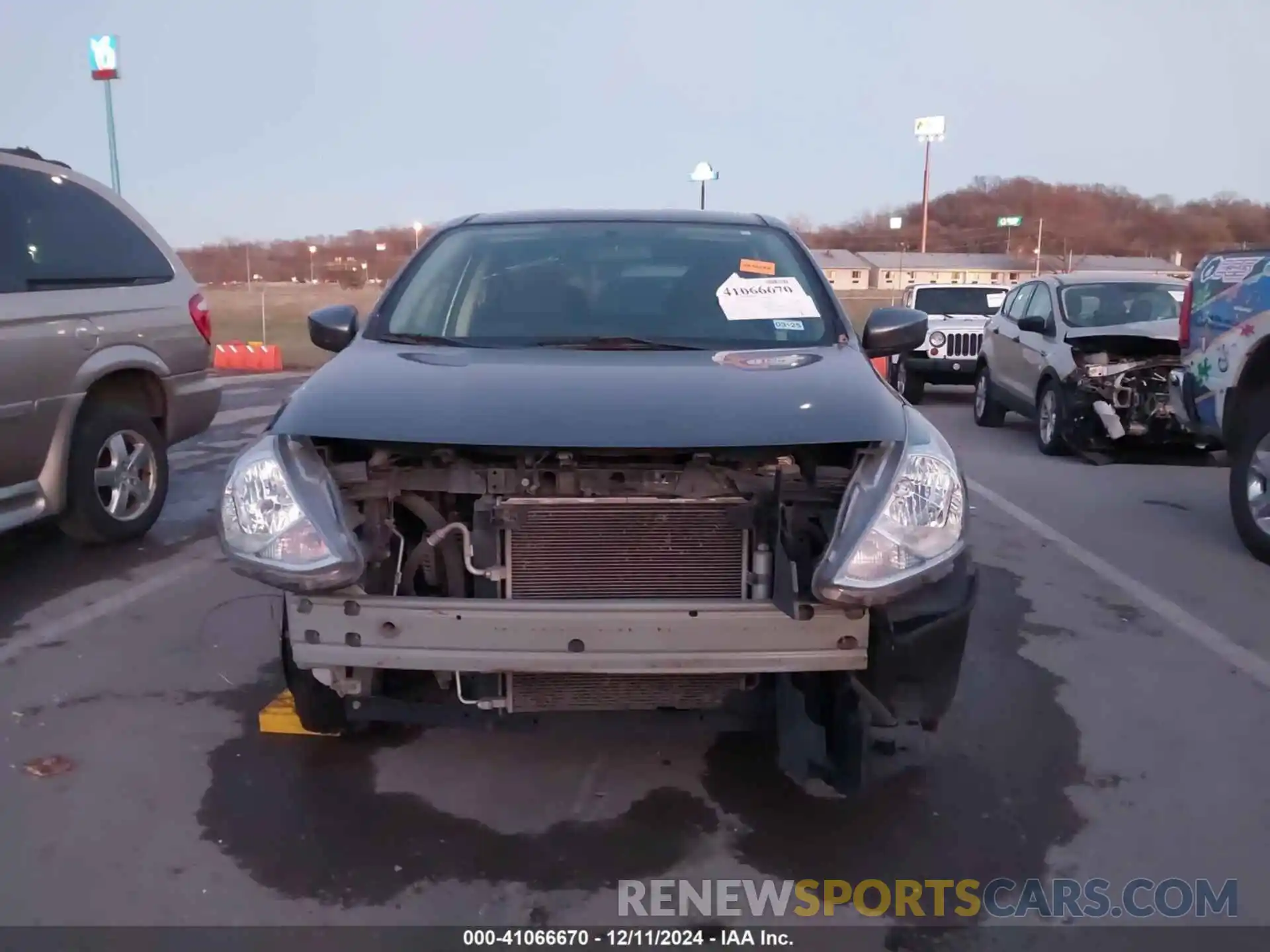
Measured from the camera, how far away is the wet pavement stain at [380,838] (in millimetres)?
2777

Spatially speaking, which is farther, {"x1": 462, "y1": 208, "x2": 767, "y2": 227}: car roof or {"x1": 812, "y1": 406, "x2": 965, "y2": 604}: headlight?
{"x1": 462, "y1": 208, "x2": 767, "y2": 227}: car roof

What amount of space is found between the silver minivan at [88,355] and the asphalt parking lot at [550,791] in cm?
69

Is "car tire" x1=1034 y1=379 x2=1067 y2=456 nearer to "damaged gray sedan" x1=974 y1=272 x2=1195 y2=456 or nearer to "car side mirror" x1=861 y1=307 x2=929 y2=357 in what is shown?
"damaged gray sedan" x1=974 y1=272 x2=1195 y2=456

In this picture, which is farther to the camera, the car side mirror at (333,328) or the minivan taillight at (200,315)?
the minivan taillight at (200,315)

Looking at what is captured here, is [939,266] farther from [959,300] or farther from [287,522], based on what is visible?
[287,522]

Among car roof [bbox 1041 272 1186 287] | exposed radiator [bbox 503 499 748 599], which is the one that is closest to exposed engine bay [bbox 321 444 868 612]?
exposed radiator [bbox 503 499 748 599]

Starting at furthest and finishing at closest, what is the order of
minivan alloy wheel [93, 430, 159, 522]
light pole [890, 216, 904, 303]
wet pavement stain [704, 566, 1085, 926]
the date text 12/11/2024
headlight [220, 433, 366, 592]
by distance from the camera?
light pole [890, 216, 904, 303], minivan alloy wheel [93, 430, 159, 522], wet pavement stain [704, 566, 1085, 926], headlight [220, 433, 366, 592], the date text 12/11/2024

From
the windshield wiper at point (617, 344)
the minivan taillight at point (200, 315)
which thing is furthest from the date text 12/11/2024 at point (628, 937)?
the minivan taillight at point (200, 315)

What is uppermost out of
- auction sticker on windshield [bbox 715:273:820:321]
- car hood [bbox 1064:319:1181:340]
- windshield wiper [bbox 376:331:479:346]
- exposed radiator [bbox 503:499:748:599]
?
auction sticker on windshield [bbox 715:273:820:321]

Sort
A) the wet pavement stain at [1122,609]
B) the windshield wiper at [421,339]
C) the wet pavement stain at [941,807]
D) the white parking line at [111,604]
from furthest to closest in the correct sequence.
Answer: the wet pavement stain at [1122,609]
the white parking line at [111,604]
the windshield wiper at [421,339]
the wet pavement stain at [941,807]

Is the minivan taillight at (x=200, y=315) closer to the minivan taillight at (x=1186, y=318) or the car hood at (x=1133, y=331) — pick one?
the minivan taillight at (x=1186, y=318)

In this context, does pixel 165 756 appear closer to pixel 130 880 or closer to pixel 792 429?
pixel 130 880

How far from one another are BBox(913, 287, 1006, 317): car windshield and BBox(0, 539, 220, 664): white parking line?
11.0 metres

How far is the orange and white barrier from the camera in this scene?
17297mm
